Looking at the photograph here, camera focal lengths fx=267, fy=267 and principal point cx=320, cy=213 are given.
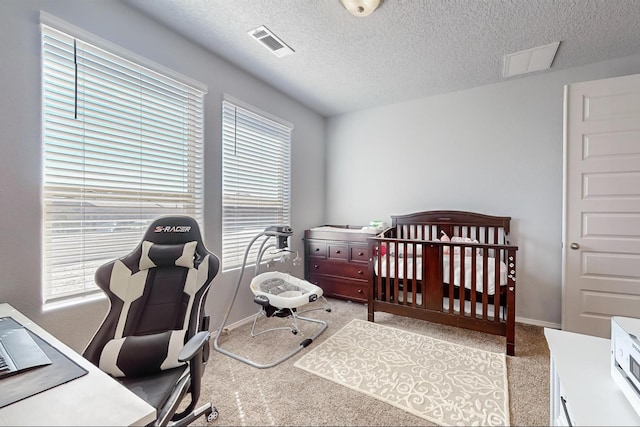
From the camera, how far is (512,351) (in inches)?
83.6

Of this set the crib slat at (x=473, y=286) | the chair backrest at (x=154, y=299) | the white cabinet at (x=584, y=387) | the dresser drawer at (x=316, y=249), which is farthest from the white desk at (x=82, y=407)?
the dresser drawer at (x=316, y=249)

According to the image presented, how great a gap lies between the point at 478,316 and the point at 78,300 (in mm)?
3019

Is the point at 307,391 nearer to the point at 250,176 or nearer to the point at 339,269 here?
the point at 339,269

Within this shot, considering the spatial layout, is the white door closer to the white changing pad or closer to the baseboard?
the baseboard

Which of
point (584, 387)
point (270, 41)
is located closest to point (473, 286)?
point (584, 387)

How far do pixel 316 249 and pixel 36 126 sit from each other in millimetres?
2749

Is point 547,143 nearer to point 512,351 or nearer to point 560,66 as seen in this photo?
point 560,66

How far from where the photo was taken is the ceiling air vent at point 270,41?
6.88ft

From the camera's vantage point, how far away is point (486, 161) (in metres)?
3.05

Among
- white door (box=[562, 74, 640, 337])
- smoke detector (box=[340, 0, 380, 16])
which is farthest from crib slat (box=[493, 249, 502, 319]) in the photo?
smoke detector (box=[340, 0, 380, 16])

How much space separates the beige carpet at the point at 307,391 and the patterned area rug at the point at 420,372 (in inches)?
A: 2.8

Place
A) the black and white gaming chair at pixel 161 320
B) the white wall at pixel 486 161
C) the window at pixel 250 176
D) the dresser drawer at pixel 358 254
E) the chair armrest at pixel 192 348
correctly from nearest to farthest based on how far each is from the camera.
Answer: the chair armrest at pixel 192 348, the black and white gaming chair at pixel 161 320, the window at pixel 250 176, the white wall at pixel 486 161, the dresser drawer at pixel 358 254

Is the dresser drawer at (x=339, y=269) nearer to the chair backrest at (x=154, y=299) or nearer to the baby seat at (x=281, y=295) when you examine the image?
the baby seat at (x=281, y=295)

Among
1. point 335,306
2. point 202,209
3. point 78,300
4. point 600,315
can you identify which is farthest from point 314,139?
point 600,315
